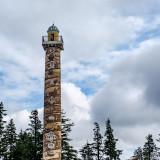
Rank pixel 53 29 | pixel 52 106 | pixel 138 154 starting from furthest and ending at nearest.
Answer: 1. pixel 138 154
2. pixel 53 29
3. pixel 52 106

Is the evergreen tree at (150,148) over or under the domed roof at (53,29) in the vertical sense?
under

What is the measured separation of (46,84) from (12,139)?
72.6 feet

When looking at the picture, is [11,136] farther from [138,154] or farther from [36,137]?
[138,154]

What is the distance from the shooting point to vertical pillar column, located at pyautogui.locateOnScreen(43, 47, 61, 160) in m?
40.2

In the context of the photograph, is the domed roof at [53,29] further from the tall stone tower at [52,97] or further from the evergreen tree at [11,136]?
the evergreen tree at [11,136]

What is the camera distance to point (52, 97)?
42188 millimetres

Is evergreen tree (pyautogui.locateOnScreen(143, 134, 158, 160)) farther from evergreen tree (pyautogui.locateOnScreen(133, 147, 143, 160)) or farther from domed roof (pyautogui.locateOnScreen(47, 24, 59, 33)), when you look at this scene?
domed roof (pyautogui.locateOnScreen(47, 24, 59, 33))

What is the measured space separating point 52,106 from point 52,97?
1.30 metres

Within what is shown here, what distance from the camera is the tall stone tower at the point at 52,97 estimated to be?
40281 millimetres

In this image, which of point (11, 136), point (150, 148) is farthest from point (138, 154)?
point (11, 136)

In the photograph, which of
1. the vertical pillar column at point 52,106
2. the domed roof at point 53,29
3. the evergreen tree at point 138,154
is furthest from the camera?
the evergreen tree at point 138,154

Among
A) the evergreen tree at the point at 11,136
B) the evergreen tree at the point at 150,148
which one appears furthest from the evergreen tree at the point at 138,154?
the evergreen tree at the point at 11,136

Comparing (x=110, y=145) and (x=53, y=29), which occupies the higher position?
(x=53, y=29)

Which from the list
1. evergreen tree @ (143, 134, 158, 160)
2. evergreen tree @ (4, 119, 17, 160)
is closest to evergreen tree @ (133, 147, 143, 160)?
evergreen tree @ (143, 134, 158, 160)
